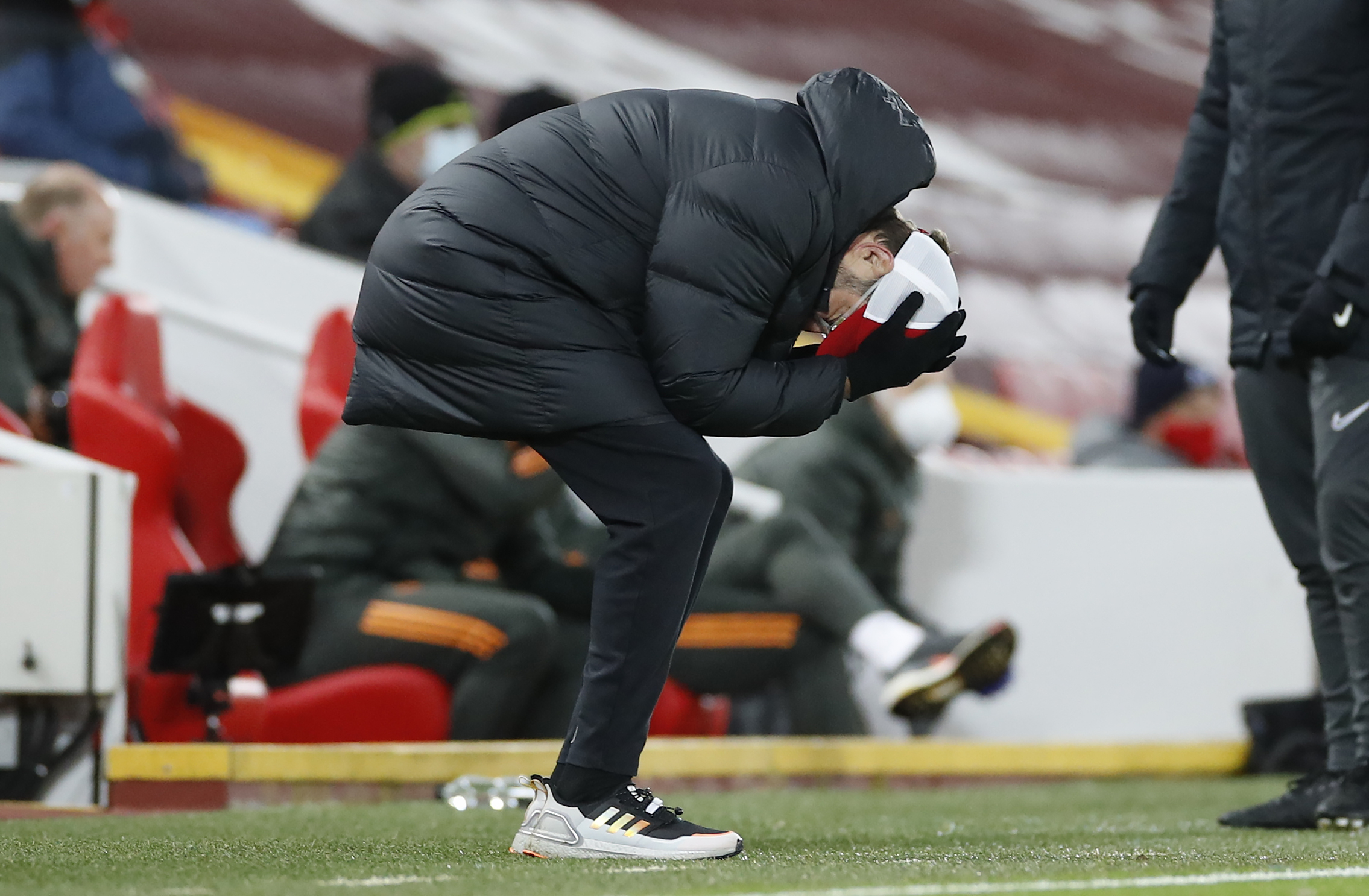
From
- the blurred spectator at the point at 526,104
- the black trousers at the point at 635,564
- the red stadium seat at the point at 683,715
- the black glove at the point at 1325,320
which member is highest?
the blurred spectator at the point at 526,104

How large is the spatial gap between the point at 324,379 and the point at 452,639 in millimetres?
1068

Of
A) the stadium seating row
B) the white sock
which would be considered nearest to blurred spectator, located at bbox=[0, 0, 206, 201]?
the stadium seating row

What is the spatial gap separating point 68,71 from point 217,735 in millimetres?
3484

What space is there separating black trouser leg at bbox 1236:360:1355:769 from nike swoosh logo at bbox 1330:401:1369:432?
169 millimetres

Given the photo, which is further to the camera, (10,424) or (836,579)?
(836,579)

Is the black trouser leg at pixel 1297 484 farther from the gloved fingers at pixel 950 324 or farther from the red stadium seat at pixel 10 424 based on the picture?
the red stadium seat at pixel 10 424

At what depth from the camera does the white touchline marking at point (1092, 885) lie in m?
2.18

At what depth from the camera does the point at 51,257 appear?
4.87 metres

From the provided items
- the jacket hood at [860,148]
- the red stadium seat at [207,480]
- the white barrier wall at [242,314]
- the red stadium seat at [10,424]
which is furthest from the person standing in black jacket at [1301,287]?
the white barrier wall at [242,314]

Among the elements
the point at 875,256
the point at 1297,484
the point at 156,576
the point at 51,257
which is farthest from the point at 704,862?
the point at 51,257

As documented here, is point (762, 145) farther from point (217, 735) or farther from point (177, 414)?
point (177, 414)

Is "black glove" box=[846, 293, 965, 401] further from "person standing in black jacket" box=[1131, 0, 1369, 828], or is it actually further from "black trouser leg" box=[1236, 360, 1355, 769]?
"black trouser leg" box=[1236, 360, 1355, 769]

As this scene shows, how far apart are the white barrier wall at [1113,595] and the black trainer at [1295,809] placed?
2.45m

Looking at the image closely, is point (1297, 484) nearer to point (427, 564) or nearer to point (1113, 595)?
point (427, 564)
